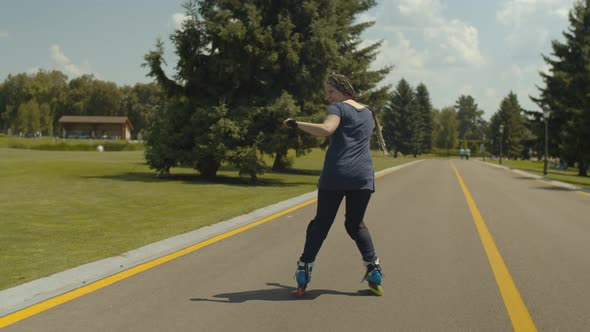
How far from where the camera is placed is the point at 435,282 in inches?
228

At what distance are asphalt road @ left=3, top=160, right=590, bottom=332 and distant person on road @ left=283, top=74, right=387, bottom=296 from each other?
352mm

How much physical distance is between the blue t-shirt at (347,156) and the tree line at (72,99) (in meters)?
133

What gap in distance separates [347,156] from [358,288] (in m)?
1.41

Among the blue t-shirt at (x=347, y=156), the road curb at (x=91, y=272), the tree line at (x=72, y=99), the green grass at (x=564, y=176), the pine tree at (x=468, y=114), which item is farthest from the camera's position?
the pine tree at (x=468, y=114)

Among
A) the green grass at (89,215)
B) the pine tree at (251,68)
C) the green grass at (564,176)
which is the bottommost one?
the green grass at (564,176)

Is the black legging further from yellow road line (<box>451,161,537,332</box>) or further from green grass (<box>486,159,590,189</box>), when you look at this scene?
green grass (<box>486,159,590,189</box>)

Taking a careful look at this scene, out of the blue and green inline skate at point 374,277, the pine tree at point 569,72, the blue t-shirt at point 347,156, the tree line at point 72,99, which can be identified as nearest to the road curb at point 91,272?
the blue t-shirt at point 347,156

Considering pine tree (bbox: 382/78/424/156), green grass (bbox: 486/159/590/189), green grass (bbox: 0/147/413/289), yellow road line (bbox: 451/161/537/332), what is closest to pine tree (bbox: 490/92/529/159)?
pine tree (bbox: 382/78/424/156)

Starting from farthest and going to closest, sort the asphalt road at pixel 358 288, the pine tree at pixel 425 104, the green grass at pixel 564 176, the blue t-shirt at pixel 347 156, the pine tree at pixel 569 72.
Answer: the pine tree at pixel 425 104 < the pine tree at pixel 569 72 < the green grass at pixel 564 176 < the blue t-shirt at pixel 347 156 < the asphalt road at pixel 358 288

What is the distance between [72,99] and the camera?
139 meters

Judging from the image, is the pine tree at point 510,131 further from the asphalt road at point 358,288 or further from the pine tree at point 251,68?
the asphalt road at point 358,288

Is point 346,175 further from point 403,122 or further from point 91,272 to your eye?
point 403,122

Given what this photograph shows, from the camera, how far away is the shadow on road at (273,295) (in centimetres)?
507

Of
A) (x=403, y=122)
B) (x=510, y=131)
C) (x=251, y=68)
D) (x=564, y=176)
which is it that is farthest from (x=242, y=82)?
(x=510, y=131)
